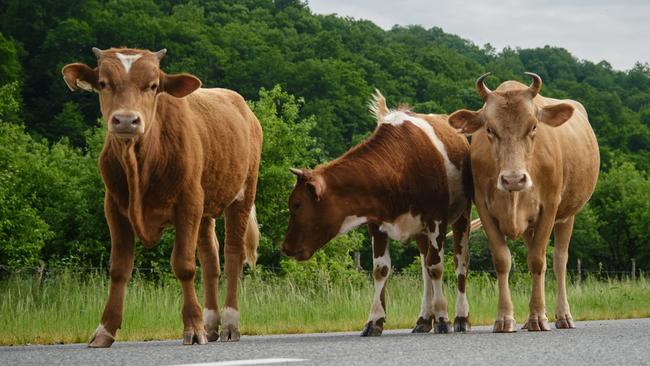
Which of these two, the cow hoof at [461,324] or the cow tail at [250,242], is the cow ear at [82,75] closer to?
the cow tail at [250,242]

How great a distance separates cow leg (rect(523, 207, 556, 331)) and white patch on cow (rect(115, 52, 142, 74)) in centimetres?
461

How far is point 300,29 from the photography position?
106500mm

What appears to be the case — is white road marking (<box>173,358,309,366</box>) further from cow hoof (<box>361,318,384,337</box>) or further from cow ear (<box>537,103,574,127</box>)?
cow ear (<box>537,103,574,127</box>)

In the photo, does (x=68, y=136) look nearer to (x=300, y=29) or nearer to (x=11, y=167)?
(x=11, y=167)

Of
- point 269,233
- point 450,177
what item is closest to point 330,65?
point 269,233

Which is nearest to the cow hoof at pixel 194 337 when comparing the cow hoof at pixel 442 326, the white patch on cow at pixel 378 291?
the white patch on cow at pixel 378 291

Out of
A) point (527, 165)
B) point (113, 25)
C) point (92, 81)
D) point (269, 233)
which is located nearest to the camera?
point (92, 81)

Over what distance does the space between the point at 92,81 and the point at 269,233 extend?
40.8 metres

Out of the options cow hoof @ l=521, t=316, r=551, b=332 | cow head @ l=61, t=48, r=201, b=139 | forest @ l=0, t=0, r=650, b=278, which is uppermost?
forest @ l=0, t=0, r=650, b=278

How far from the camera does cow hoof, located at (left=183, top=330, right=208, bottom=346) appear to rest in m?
9.04

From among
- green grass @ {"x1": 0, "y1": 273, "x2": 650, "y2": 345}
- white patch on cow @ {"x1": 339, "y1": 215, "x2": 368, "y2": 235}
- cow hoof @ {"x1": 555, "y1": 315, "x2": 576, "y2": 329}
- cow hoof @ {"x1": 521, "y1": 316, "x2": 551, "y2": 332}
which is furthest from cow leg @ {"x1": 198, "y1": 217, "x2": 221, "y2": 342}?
cow hoof @ {"x1": 555, "y1": 315, "x2": 576, "y2": 329}

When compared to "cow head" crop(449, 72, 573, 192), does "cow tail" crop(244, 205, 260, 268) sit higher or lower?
lower

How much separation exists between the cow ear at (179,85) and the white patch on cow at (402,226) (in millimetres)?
3028

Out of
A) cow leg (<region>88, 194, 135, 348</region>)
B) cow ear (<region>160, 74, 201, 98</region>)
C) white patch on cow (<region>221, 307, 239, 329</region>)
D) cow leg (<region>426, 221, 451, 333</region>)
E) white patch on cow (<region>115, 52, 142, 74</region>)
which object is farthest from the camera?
cow leg (<region>426, 221, 451, 333</region>)
